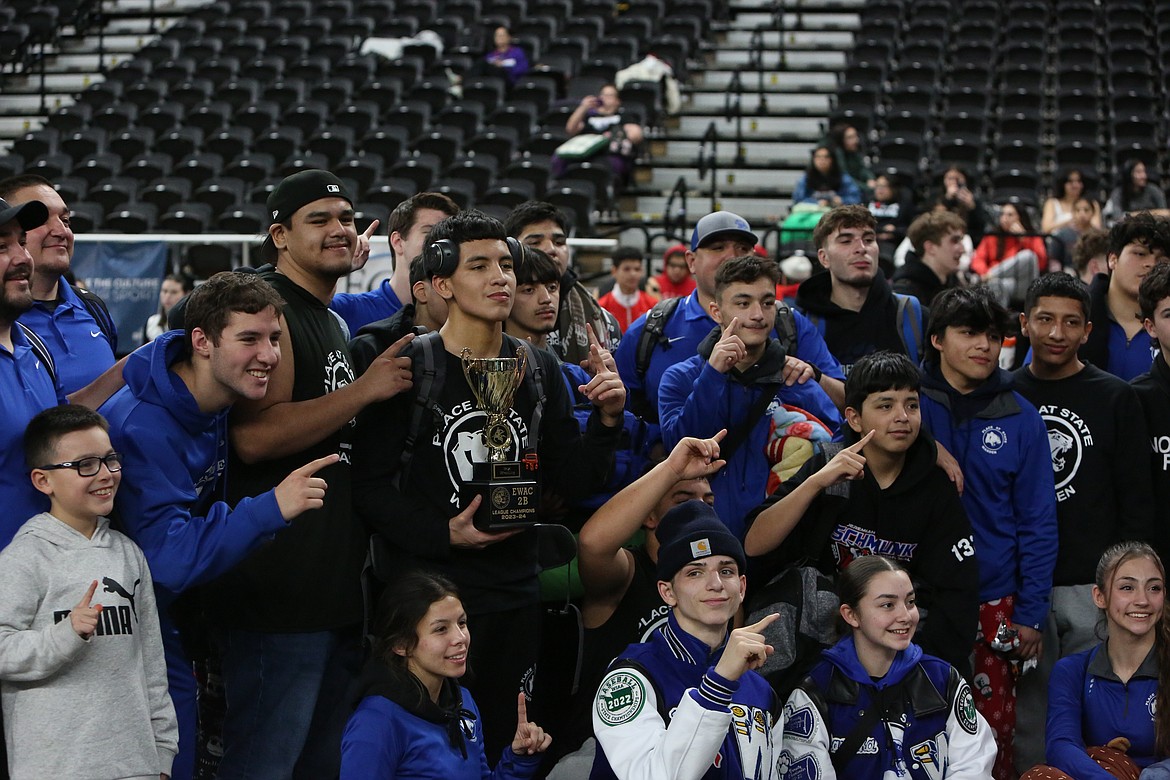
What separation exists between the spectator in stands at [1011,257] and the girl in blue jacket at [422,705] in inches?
272

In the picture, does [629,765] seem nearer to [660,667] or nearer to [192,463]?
[660,667]

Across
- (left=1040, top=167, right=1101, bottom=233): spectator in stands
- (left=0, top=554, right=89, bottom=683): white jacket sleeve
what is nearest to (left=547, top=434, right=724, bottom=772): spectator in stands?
(left=0, top=554, right=89, bottom=683): white jacket sleeve

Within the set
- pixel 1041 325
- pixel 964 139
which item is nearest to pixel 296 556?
pixel 1041 325

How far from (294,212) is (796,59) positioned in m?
13.7

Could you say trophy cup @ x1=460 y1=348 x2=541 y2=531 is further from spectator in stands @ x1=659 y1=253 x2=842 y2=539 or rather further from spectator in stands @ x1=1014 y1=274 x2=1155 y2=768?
spectator in stands @ x1=1014 y1=274 x2=1155 y2=768

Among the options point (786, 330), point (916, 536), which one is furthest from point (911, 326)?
point (916, 536)

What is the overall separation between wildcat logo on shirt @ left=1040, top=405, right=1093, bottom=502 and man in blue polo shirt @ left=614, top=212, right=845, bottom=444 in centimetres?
75

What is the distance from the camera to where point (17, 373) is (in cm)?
362

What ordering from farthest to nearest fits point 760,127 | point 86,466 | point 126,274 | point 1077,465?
1. point 760,127
2. point 126,274
3. point 1077,465
4. point 86,466

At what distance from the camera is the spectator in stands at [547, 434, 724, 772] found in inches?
160

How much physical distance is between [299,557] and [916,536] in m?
1.99

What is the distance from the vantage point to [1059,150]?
13.4 metres

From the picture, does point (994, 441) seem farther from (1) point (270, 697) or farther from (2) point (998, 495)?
(1) point (270, 697)

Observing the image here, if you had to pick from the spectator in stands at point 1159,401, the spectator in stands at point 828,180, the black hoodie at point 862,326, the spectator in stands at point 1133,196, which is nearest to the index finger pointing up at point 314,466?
the black hoodie at point 862,326
